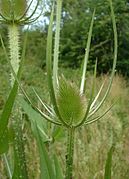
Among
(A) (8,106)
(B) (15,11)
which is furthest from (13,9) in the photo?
(A) (8,106)

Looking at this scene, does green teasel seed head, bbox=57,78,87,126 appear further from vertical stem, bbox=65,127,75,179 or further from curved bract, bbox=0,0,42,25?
curved bract, bbox=0,0,42,25

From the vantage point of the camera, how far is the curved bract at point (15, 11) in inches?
29.1

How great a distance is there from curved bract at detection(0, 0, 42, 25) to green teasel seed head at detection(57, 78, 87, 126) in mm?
128

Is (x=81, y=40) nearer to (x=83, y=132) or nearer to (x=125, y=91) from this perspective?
(x=125, y=91)

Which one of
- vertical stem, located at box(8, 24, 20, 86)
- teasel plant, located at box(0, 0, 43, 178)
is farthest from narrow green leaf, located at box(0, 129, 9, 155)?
vertical stem, located at box(8, 24, 20, 86)

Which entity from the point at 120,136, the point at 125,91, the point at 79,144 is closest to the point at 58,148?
the point at 79,144

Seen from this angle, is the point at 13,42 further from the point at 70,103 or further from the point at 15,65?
the point at 70,103

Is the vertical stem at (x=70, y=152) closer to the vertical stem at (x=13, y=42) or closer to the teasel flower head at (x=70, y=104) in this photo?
the teasel flower head at (x=70, y=104)

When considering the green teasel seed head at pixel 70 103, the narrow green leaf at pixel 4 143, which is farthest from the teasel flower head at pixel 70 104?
the narrow green leaf at pixel 4 143

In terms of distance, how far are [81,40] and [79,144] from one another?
6737 millimetres

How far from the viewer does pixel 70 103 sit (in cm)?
69

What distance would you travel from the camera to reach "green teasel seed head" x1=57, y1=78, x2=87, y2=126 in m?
0.66

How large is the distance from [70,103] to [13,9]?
0.18 m

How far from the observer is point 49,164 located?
0.73 m
